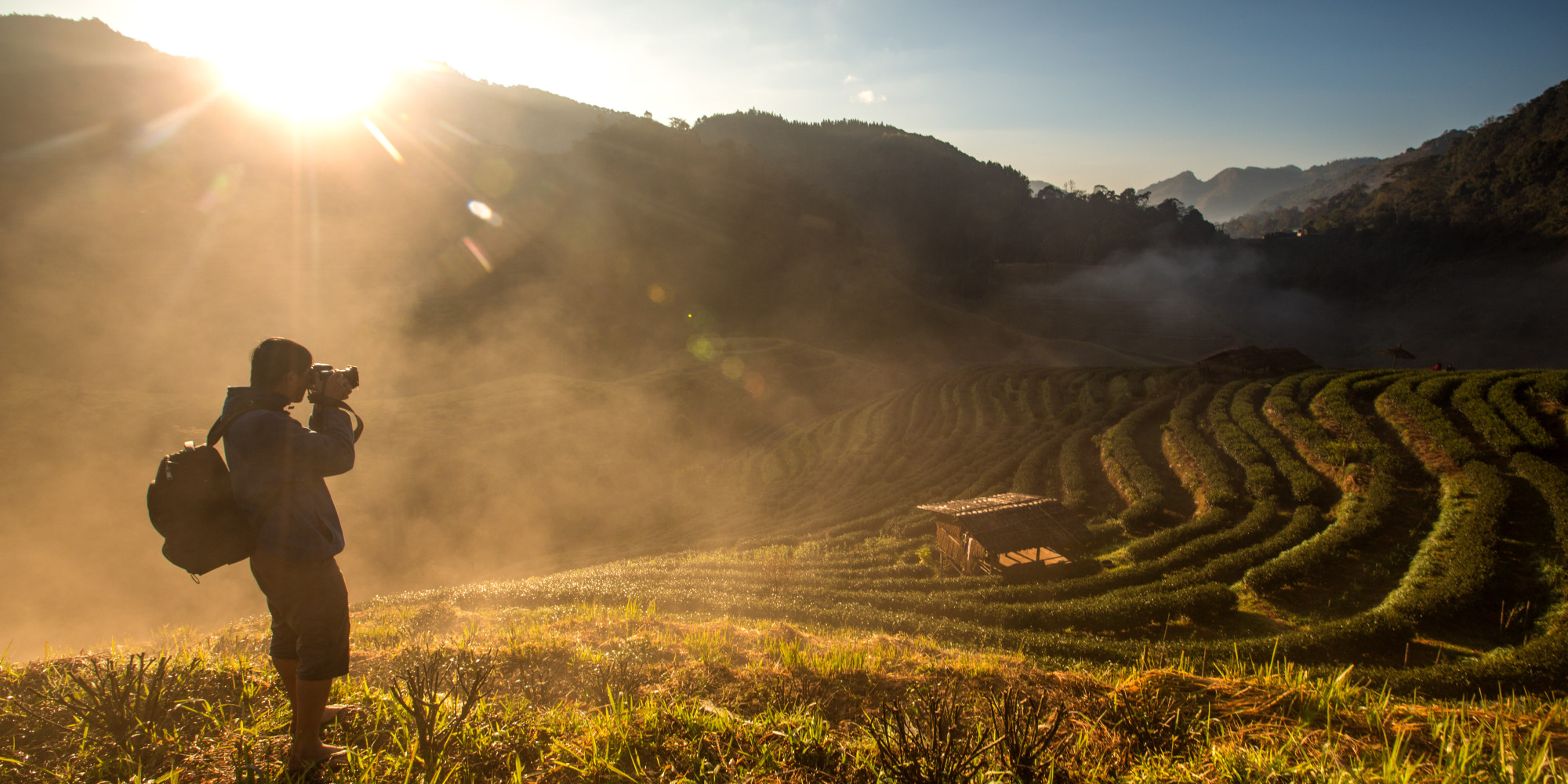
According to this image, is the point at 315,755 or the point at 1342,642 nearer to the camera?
the point at 315,755

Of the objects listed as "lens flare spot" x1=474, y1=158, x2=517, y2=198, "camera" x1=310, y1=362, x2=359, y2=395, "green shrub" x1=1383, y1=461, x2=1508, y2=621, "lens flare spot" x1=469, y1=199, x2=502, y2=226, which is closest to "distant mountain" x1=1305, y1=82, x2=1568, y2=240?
"green shrub" x1=1383, y1=461, x2=1508, y2=621

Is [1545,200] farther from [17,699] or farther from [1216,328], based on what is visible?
[17,699]

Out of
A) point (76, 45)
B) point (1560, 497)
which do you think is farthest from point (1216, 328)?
point (76, 45)

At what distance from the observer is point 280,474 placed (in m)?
2.46

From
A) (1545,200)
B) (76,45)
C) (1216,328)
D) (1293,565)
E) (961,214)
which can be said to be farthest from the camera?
(961,214)

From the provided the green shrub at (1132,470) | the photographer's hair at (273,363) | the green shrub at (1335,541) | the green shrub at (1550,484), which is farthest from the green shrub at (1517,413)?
the photographer's hair at (273,363)

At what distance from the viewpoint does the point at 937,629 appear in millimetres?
8648

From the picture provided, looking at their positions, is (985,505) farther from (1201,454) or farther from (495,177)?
(495,177)

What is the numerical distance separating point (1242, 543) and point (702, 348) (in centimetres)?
3663

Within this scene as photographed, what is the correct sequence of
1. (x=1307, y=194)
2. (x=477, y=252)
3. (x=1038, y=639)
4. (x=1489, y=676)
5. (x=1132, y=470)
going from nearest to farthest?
1. (x=1489, y=676)
2. (x=1038, y=639)
3. (x=1132, y=470)
4. (x=477, y=252)
5. (x=1307, y=194)

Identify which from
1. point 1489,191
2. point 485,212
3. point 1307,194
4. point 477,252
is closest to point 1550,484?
point 477,252

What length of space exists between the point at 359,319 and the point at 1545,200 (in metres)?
101

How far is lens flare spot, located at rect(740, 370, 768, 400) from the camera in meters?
35.8

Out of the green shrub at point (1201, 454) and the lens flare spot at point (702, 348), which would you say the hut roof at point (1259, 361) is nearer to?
the green shrub at point (1201, 454)
